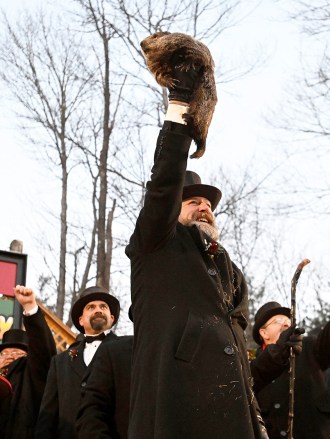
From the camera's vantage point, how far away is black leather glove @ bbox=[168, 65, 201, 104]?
3959 mm

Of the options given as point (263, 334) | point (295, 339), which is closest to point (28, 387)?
point (263, 334)

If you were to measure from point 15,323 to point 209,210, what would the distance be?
18.5ft

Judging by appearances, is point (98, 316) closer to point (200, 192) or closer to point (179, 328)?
point (200, 192)

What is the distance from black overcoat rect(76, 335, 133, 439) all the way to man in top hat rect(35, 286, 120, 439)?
0.47 m

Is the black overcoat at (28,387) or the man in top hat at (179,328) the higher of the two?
the man in top hat at (179,328)

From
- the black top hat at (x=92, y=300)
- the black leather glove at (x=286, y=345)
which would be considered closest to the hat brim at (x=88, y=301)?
the black top hat at (x=92, y=300)

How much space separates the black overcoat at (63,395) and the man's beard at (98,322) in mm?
123

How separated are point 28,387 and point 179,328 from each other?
4.03 m

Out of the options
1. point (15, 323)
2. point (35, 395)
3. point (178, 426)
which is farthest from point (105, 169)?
point (178, 426)

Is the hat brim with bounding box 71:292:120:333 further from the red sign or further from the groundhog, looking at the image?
the groundhog

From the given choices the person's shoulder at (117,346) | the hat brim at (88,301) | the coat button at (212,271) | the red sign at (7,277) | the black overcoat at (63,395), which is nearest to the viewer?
the coat button at (212,271)

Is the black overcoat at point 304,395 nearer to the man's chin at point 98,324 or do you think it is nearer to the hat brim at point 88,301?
the man's chin at point 98,324

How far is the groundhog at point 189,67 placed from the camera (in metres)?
3.96

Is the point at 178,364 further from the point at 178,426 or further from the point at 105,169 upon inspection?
the point at 105,169
